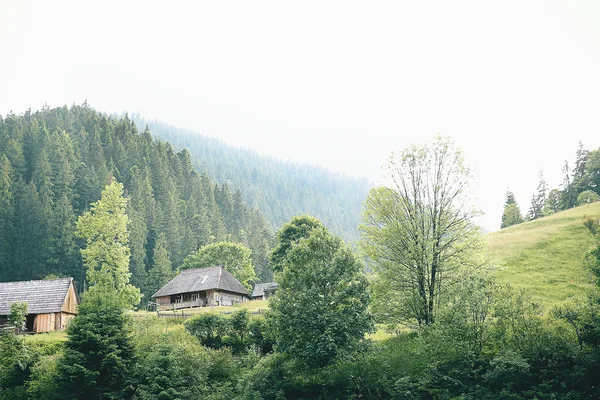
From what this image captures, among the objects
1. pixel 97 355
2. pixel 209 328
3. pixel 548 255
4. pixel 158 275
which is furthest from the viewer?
pixel 158 275

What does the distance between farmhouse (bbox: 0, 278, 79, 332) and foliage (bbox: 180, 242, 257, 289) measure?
3553 centimetres

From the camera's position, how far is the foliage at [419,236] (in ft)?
103

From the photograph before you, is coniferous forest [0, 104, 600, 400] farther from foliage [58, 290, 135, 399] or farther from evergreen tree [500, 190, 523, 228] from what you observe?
evergreen tree [500, 190, 523, 228]

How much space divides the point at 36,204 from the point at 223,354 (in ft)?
206

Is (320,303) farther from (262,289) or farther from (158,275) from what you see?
(262,289)

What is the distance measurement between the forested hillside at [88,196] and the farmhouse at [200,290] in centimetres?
2194

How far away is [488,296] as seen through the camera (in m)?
25.5

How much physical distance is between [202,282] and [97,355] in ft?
98.0

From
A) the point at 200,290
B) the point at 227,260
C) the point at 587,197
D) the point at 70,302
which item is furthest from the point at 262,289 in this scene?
the point at 587,197

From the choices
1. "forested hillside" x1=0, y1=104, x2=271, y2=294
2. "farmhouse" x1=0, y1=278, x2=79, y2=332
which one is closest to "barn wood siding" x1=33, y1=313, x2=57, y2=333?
"farmhouse" x1=0, y1=278, x2=79, y2=332

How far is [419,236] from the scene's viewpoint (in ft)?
105

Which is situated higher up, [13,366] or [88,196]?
[88,196]

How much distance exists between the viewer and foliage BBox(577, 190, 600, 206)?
68.4m

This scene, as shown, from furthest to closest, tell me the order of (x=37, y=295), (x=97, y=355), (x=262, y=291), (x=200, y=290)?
(x=262, y=291), (x=200, y=290), (x=37, y=295), (x=97, y=355)
